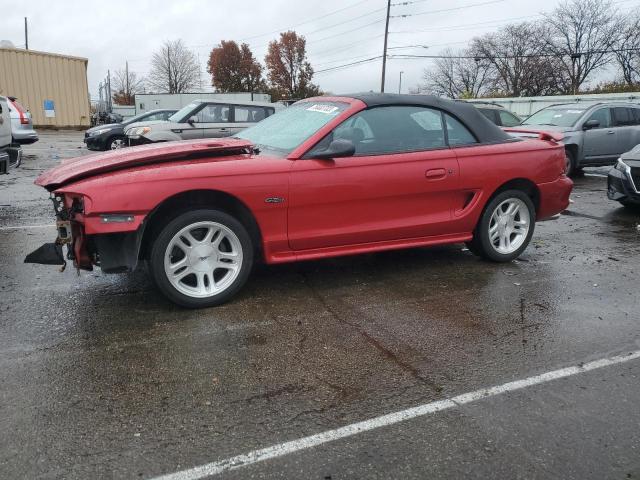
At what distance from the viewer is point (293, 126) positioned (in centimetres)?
476

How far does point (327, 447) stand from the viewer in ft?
7.89

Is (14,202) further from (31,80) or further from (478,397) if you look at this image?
(31,80)

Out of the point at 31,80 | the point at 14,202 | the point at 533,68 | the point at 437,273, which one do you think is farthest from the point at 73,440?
the point at 533,68

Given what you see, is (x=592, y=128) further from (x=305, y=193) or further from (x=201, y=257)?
(x=201, y=257)

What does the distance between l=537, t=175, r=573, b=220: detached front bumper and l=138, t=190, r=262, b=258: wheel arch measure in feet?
9.68

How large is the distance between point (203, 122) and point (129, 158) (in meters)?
8.41

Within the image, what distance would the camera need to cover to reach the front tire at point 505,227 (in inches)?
199

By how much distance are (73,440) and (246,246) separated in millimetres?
1898

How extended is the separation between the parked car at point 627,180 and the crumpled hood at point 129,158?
6044 mm

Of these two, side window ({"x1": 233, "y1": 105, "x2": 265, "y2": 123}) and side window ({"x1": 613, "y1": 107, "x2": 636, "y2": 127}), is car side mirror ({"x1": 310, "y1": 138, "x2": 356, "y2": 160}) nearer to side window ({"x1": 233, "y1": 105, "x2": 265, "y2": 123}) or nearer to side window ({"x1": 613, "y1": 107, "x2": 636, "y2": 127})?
side window ({"x1": 233, "y1": 105, "x2": 265, "y2": 123})

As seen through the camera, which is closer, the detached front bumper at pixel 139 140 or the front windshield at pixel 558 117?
the detached front bumper at pixel 139 140

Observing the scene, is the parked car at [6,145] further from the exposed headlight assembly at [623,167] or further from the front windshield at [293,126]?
the exposed headlight assembly at [623,167]

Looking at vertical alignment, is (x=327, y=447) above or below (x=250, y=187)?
below

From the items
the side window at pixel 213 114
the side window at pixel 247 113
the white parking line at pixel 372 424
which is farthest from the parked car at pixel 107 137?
the white parking line at pixel 372 424
